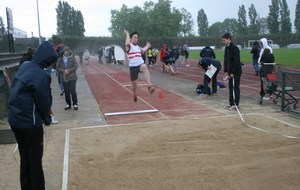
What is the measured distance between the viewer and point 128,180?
5105mm

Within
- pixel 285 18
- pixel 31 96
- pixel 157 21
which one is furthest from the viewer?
pixel 285 18

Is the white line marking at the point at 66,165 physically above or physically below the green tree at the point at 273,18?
below

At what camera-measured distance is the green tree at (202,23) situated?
139 meters

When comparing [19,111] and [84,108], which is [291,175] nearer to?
[19,111]

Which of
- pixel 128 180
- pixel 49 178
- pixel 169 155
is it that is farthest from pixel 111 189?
pixel 169 155

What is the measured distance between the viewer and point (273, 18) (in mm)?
102375

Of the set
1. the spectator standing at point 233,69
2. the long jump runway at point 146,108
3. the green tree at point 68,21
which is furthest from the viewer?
the green tree at point 68,21

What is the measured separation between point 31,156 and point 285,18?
108494 mm

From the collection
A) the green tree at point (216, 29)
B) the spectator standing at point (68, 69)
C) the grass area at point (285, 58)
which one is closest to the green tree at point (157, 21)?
the green tree at point (216, 29)

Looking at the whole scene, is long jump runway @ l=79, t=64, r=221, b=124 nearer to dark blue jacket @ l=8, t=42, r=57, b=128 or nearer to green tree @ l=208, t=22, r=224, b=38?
dark blue jacket @ l=8, t=42, r=57, b=128

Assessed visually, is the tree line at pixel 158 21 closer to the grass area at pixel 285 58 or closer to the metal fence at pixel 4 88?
the grass area at pixel 285 58

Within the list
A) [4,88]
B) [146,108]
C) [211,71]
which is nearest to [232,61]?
[211,71]

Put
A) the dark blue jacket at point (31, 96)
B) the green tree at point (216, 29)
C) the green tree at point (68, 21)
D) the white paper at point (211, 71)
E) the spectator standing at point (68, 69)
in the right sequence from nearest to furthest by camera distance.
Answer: the dark blue jacket at point (31, 96), the spectator standing at point (68, 69), the white paper at point (211, 71), the green tree at point (68, 21), the green tree at point (216, 29)

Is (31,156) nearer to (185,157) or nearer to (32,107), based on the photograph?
(32,107)
